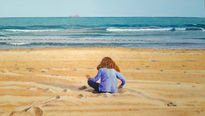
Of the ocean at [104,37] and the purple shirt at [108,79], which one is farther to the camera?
the ocean at [104,37]

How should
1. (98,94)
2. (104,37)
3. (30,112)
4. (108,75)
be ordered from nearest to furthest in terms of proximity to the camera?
(30,112), (108,75), (98,94), (104,37)

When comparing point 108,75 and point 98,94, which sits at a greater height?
point 108,75

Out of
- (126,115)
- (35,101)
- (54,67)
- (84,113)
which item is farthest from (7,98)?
(54,67)

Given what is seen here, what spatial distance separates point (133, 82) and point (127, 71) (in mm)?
1413

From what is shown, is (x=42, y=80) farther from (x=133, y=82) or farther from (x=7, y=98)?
(x=133, y=82)

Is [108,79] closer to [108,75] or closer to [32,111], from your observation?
[108,75]

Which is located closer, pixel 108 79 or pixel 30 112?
pixel 30 112

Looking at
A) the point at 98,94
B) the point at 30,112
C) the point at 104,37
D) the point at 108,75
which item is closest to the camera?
the point at 30,112

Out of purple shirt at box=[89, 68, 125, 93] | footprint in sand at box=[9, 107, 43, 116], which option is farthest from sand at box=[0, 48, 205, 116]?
purple shirt at box=[89, 68, 125, 93]

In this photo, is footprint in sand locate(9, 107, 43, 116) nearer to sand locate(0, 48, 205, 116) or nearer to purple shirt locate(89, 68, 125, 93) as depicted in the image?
sand locate(0, 48, 205, 116)

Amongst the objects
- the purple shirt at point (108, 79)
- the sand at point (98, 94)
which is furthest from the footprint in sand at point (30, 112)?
the purple shirt at point (108, 79)

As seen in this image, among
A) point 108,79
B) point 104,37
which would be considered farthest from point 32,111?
point 104,37

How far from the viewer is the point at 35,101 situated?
4.03 meters

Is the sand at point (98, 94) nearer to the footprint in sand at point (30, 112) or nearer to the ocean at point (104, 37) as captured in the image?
the footprint in sand at point (30, 112)
